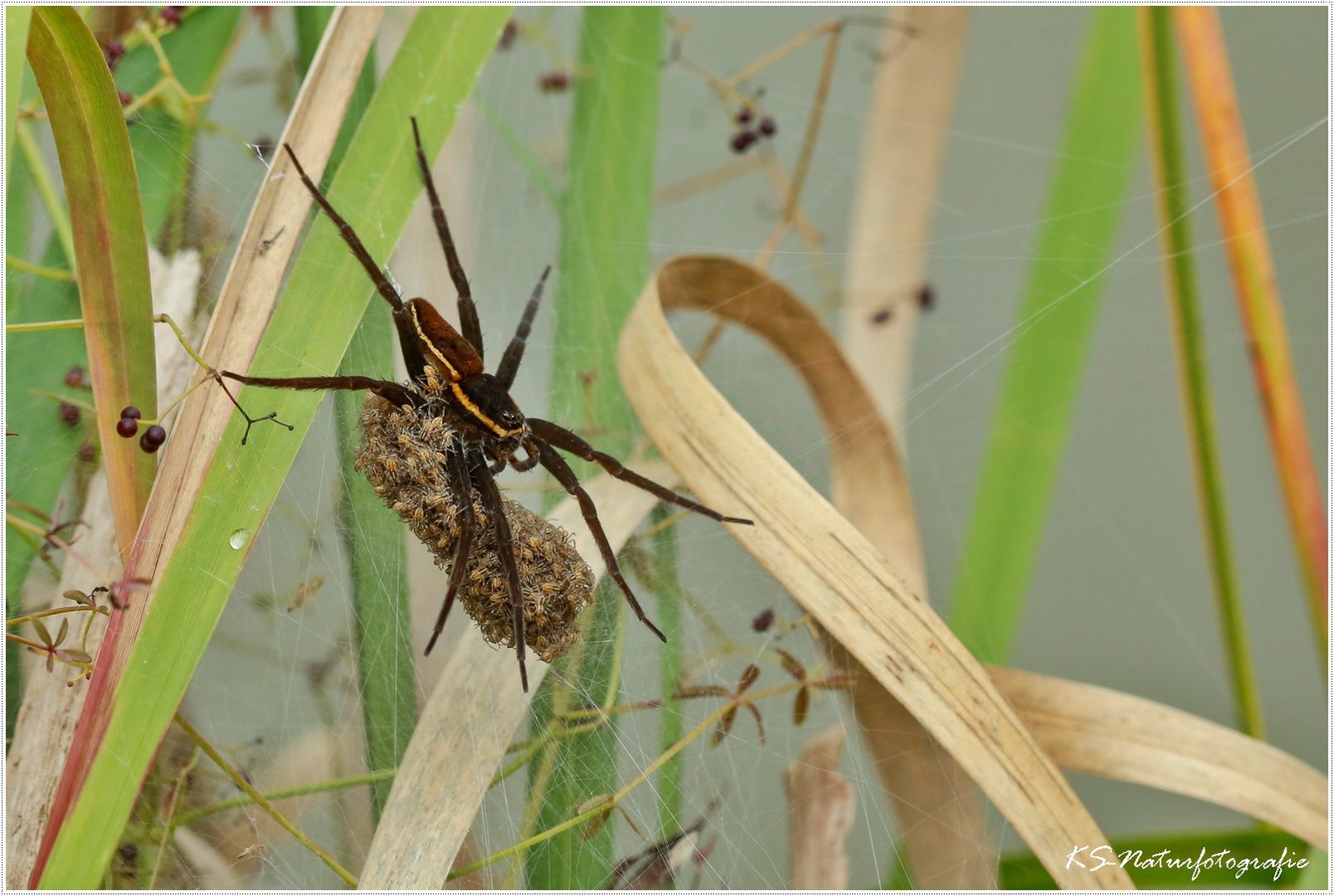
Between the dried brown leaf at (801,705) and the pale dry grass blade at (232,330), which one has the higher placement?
the pale dry grass blade at (232,330)

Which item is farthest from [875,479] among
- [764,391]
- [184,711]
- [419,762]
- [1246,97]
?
[1246,97]

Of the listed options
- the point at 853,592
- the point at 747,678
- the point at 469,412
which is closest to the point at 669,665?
the point at 747,678

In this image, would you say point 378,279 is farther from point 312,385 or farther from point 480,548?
point 480,548

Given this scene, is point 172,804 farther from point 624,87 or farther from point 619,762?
point 624,87

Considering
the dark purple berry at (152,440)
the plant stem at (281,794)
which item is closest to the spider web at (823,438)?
the plant stem at (281,794)

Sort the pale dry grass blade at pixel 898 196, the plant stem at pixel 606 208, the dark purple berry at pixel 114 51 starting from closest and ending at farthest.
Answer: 1. the dark purple berry at pixel 114 51
2. the plant stem at pixel 606 208
3. the pale dry grass blade at pixel 898 196

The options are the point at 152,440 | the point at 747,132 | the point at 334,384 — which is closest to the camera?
the point at 152,440

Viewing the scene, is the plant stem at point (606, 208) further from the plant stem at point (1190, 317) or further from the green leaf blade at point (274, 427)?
the plant stem at point (1190, 317)
